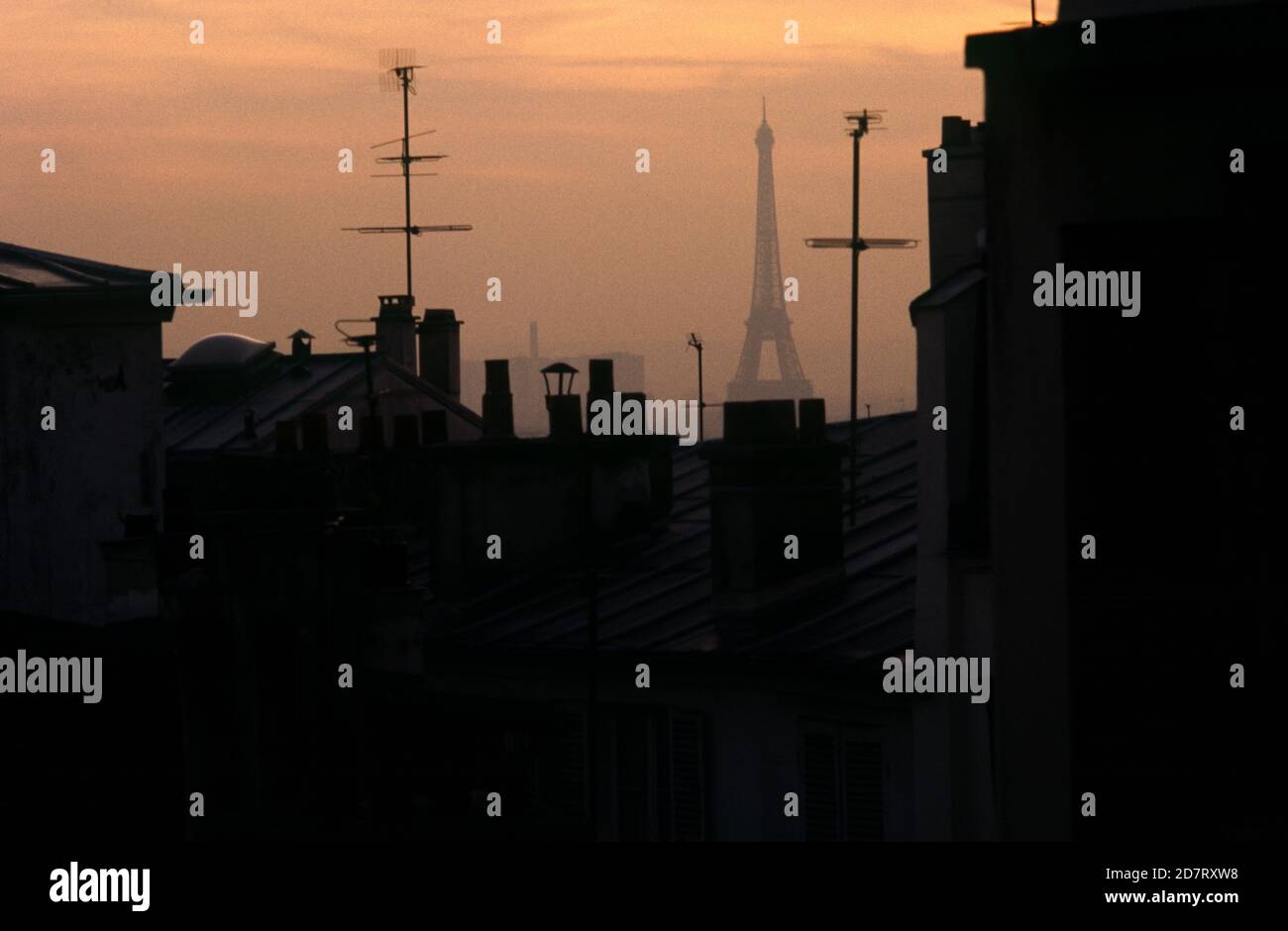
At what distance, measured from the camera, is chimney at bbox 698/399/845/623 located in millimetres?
25344

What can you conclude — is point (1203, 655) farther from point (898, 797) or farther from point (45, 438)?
point (45, 438)

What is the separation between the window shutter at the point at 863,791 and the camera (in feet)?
75.7

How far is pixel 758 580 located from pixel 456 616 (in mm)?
4717

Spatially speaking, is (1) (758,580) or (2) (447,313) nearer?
(1) (758,580)

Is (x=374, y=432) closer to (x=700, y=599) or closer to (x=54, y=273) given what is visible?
Result: (x=700, y=599)

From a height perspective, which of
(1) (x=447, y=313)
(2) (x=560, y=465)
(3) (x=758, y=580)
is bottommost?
(3) (x=758, y=580)

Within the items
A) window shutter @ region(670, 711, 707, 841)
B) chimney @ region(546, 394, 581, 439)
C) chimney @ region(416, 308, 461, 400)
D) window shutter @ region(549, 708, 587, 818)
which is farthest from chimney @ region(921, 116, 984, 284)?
chimney @ region(416, 308, 461, 400)

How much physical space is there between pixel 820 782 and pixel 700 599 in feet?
12.5

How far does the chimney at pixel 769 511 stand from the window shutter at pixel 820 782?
1760 millimetres

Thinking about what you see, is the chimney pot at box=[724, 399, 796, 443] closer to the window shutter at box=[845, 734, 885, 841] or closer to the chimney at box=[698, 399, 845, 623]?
the chimney at box=[698, 399, 845, 623]

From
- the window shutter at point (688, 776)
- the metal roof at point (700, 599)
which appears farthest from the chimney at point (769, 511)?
the window shutter at point (688, 776)

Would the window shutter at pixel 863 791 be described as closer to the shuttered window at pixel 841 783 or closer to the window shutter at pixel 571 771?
the shuttered window at pixel 841 783
